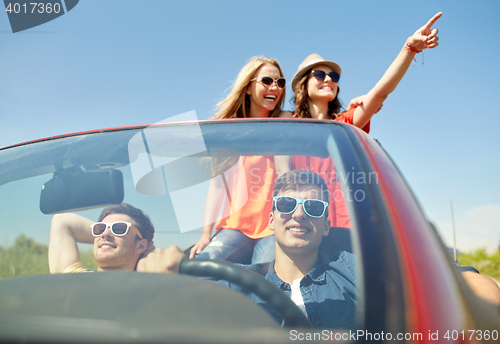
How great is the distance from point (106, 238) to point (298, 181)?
0.57m

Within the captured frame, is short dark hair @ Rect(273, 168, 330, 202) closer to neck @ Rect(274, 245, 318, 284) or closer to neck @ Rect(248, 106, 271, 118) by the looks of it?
neck @ Rect(274, 245, 318, 284)

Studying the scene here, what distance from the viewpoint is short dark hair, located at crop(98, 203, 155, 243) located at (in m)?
0.98

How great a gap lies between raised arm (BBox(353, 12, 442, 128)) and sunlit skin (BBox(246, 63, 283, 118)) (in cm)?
74

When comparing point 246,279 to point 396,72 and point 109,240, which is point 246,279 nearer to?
point 109,240

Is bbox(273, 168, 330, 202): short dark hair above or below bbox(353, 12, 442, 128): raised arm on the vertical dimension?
below

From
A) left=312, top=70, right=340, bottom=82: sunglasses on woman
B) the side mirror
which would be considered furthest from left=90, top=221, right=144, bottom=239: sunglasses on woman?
left=312, top=70, right=340, bottom=82: sunglasses on woman

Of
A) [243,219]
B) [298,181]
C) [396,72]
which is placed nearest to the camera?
[298,181]

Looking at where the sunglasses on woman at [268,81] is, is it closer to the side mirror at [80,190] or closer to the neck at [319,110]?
the neck at [319,110]

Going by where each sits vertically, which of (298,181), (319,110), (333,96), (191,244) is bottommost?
(191,244)

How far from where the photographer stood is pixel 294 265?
3.16ft

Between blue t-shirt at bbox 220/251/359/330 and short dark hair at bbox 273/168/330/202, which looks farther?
short dark hair at bbox 273/168/330/202

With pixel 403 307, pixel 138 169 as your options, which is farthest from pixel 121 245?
pixel 403 307

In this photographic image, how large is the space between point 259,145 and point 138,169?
1.44 ft

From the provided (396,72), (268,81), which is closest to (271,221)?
(396,72)
